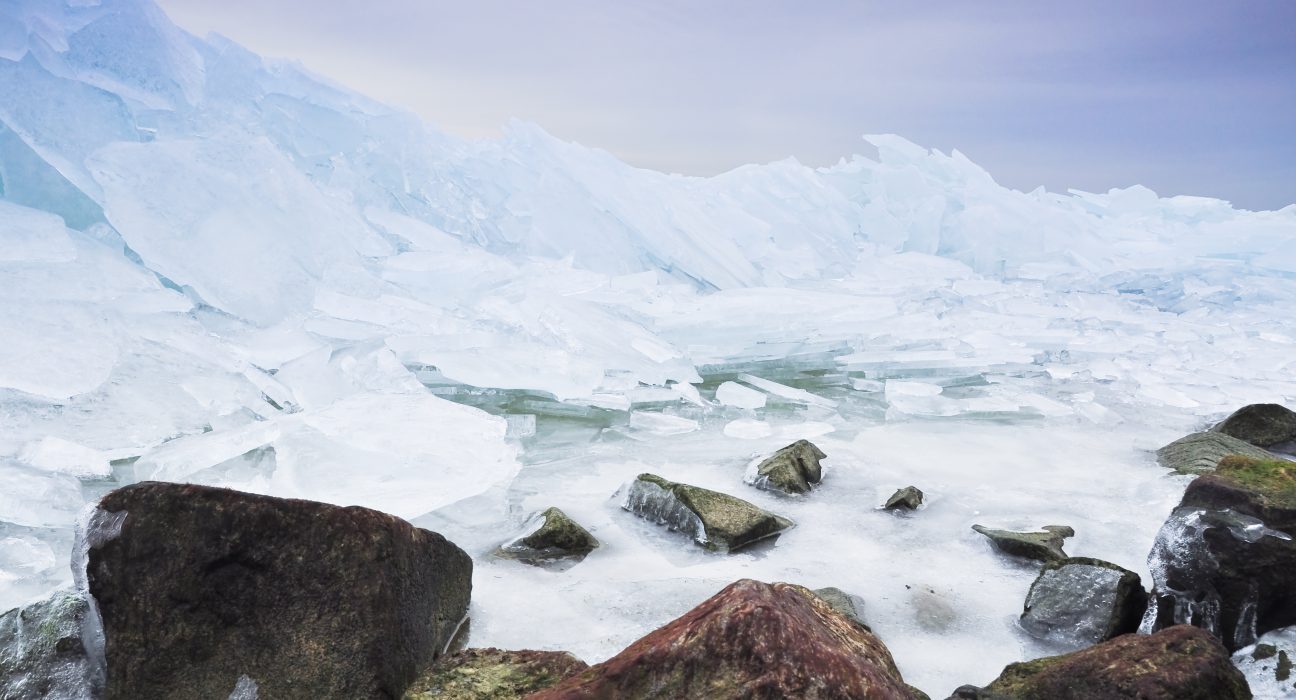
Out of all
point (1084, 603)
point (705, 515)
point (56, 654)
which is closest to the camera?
point (56, 654)

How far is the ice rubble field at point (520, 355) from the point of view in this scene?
4.05 m

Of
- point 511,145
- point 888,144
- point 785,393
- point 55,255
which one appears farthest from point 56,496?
point 888,144

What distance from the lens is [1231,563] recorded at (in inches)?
111

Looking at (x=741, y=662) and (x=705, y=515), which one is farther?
(x=705, y=515)

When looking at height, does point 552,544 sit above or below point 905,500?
below

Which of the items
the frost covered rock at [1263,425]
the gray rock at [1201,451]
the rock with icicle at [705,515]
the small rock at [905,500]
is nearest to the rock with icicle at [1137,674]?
the rock with icicle at [705,515]

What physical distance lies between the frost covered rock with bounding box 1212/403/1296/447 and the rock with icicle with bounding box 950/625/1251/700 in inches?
168

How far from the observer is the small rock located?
4672mm

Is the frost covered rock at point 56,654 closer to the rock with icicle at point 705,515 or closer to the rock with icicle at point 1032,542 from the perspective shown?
the rock with icicle at point 705,515

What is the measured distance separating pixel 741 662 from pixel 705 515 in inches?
91.5

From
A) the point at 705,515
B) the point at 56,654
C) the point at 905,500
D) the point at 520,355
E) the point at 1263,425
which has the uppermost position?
the point at 1263,425

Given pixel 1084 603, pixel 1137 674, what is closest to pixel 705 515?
pixel 1084 603

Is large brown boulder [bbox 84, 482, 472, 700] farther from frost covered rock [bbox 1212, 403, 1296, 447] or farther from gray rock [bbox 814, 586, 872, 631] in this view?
frost covered rock [bbox 1212, 403, 1296, 447]

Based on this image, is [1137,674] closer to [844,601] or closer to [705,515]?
[844,601]
